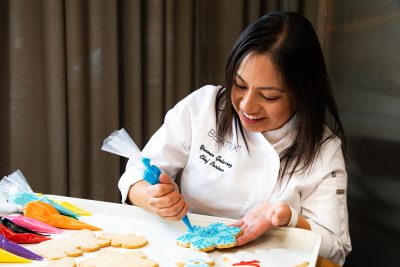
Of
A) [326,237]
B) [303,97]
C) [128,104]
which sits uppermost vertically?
[303,97]

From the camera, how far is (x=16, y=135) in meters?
1.81

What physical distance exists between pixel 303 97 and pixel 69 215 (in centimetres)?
66

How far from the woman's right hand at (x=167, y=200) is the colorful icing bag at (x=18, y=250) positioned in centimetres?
27

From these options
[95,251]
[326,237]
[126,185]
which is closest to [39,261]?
[95,251]

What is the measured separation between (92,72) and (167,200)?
115 cm

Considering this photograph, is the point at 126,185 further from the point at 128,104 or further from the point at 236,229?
the point at 128,104

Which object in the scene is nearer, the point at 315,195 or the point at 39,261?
the point at 39,261

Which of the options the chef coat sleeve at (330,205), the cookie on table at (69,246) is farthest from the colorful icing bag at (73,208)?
the chef coat sleeve at (330,205)

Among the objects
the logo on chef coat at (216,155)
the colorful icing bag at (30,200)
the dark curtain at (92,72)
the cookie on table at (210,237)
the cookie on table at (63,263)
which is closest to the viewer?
the cookie on table at (63,263)

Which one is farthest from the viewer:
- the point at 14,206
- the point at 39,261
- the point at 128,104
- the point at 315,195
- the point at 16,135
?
the point at 128,104

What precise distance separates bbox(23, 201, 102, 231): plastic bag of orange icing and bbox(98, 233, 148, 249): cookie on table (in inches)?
2.6

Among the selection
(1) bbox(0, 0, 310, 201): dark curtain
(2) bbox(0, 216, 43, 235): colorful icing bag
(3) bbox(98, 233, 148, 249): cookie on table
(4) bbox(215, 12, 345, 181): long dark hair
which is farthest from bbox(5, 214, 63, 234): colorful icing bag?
(1) bbox(0, 0, 310, 201): dark curtain

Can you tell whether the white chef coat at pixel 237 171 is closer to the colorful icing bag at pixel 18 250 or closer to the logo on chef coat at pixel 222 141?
the logo on chef coat at pixel 222 141

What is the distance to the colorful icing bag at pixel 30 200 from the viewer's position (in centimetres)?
106
